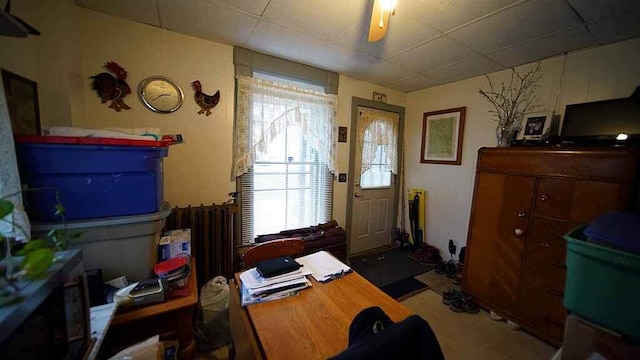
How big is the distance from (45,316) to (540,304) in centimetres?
280

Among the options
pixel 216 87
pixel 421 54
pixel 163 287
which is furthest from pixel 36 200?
pixel 421 54

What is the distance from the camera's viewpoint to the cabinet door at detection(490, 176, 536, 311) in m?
1.84

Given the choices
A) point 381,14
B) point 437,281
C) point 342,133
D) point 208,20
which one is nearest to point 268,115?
point 208,20

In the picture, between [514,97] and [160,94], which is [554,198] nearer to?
[514,97]

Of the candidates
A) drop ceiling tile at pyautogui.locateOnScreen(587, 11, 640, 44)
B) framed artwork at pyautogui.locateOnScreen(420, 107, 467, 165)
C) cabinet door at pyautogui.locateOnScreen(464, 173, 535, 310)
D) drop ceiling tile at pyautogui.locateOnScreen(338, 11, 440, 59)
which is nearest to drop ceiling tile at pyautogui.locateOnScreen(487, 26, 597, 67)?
drop ceiling tile at pyautogui.locateOnScreen(587, 11, 640, 44)

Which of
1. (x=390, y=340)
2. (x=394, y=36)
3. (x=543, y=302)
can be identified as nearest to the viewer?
(x=390, y=340)

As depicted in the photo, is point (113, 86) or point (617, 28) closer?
point (617, 28)

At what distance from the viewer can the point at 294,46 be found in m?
2.10

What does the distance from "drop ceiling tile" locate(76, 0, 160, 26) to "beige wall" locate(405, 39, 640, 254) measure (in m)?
3.19

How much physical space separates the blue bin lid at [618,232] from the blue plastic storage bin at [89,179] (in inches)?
91.4

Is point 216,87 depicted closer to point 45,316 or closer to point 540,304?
point 45,316

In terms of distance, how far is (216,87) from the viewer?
6.96ft

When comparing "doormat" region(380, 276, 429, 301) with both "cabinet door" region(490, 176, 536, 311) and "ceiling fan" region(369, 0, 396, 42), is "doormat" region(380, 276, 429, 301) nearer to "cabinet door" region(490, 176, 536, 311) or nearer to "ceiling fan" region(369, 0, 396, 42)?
"cabinet door" region(490, 176, 536, 311)

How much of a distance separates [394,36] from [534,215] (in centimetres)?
186
